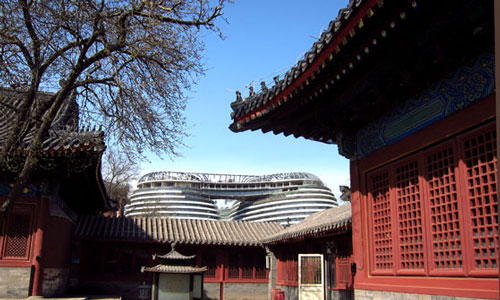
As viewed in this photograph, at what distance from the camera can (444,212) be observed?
15.6 ft

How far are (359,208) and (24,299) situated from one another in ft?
25.5

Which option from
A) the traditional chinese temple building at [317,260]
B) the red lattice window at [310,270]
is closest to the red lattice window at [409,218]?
the traditional chinese temple building at [317,260]

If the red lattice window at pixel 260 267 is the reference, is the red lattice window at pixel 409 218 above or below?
above

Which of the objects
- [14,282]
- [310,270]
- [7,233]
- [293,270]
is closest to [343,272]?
[310,270]

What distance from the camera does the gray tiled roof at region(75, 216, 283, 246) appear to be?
661 inches

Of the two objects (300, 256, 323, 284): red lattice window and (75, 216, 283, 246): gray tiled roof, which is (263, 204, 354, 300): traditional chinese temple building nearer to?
(300, 256, 323, 284): red lattice window

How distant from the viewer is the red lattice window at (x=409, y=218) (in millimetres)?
5141

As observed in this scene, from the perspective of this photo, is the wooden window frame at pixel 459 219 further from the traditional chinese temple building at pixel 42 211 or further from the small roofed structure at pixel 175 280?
→ the small roofed structure at pixel 175 280

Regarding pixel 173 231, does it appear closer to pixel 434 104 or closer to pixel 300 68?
pixel 300 68

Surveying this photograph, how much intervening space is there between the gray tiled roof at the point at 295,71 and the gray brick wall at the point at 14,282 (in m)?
6.44

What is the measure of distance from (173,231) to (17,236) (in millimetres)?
8112

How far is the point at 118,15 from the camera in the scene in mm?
6676

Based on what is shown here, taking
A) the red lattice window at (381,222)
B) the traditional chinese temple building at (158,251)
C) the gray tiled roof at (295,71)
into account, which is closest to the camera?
the gray tiled roof at (295,71)

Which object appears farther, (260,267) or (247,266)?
(260,267)
